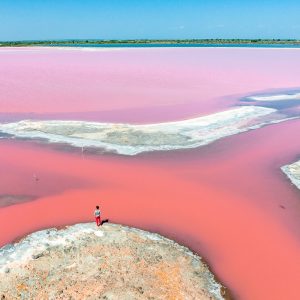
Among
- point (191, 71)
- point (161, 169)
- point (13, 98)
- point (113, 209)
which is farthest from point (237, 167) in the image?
point (191, 71)

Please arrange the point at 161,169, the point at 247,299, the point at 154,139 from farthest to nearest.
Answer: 1. the point at 154,139
2. the point at 161,169
3. the point at 247,299

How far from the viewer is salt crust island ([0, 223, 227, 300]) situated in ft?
30.3

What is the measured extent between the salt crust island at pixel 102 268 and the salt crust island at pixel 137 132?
7709 millimetres

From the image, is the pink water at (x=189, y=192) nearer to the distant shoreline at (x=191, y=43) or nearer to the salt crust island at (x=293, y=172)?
the salt crust island at (x=293, y=172)

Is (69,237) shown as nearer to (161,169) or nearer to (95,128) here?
(161,169)

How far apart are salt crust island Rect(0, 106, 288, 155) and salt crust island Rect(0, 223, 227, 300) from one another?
771 cm

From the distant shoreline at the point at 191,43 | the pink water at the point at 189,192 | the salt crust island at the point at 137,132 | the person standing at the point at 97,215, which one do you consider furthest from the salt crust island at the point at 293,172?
the distant shoreline at the point at 191,43

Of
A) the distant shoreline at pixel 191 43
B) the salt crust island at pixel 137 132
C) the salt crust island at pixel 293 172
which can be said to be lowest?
the distant shoreline at pixel 191 43

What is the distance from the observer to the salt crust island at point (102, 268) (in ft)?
30.3

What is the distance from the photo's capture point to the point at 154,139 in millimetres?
20609

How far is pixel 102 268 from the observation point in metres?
10.0

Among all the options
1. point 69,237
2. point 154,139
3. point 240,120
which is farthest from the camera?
point 240,120

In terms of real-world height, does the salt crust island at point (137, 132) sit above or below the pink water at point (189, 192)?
below

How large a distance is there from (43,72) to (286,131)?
98.4ft
